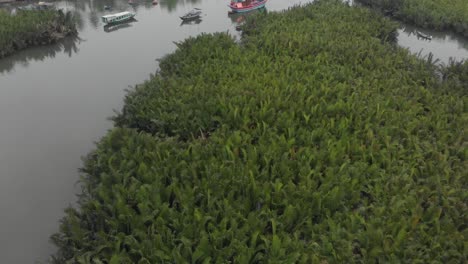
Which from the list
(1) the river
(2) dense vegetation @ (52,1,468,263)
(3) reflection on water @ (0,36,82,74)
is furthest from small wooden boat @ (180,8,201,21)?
(2) dense vegetation @ (52,1,468,263)

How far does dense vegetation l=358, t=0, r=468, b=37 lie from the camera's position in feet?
91.6

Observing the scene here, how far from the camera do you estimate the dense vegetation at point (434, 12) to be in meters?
27.9

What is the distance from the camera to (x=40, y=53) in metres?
24.6

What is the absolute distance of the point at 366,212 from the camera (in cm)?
955

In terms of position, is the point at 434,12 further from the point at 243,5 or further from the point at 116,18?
the point at 116,18

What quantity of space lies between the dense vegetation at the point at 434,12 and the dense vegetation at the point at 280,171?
12.4m

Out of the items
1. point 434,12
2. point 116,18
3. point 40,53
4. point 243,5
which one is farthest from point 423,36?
point 40,53

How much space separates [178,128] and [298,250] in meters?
6.56

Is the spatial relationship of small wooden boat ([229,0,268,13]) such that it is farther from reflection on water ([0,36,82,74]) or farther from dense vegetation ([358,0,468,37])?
reflection on water ([0,36,82,74])

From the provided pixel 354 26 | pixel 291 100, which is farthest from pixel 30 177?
pixel 354 26

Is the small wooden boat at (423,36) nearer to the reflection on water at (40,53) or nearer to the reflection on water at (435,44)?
the reflection on water at (435,44)

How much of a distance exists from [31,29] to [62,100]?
9.62m

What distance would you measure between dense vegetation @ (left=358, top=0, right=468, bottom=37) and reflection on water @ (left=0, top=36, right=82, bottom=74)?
25.3 meters

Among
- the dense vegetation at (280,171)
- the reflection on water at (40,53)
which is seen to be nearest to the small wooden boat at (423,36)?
the dense vegetation at (280,171)
